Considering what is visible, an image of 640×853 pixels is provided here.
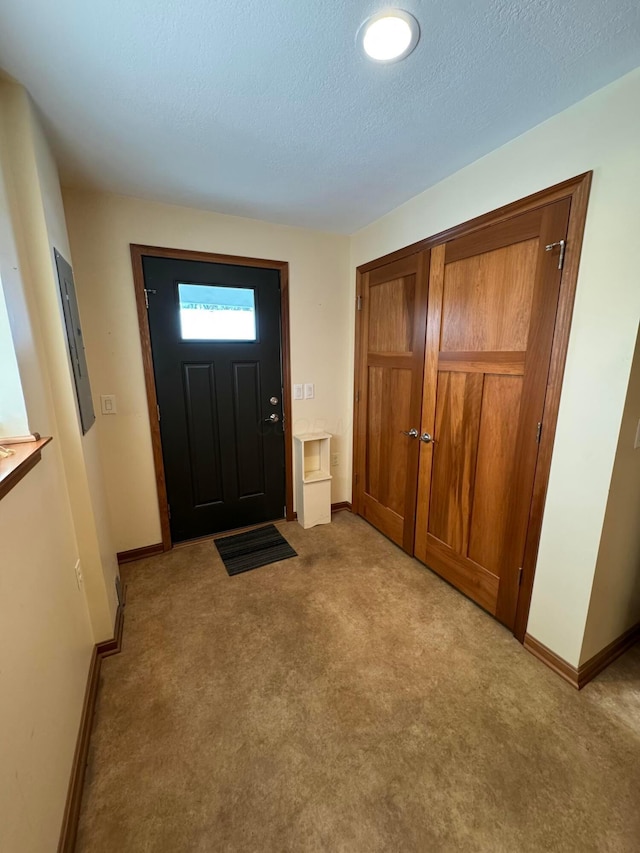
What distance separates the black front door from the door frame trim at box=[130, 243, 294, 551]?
0.12ft

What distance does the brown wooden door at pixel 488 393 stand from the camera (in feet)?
5.03

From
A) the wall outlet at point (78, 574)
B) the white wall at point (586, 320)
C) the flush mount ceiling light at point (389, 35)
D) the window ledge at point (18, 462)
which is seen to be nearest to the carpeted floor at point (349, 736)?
the white wall at point (586, 320)

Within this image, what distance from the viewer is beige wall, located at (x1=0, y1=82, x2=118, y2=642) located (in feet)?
4.12

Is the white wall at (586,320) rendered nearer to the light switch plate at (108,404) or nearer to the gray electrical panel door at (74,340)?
the gray electrical panel door at (74,340)

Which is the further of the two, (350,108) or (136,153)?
(136,153)

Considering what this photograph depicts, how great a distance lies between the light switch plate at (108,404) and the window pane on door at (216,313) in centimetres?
62

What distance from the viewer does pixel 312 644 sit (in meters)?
1.75

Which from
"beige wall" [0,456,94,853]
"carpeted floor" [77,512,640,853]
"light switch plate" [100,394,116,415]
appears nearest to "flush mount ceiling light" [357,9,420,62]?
"beige wall" [0,456,94,853]

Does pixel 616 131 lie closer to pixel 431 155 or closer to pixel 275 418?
pixel 431 155

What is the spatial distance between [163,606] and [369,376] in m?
2.13

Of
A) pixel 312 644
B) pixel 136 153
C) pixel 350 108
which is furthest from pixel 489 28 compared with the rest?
pixel 312 644

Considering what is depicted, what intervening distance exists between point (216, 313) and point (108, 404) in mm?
962

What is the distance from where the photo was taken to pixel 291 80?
48.0 inches

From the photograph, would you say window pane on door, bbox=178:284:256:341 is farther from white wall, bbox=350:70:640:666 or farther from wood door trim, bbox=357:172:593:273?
white wall, bbox=350:70:640:666
